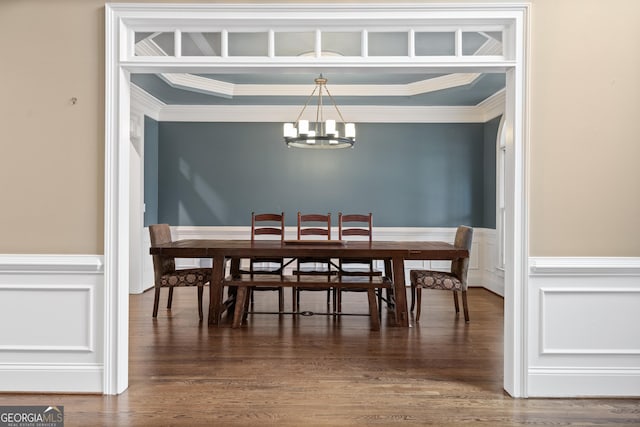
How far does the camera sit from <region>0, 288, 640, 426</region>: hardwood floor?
98.9 inches

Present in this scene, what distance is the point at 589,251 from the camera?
280 centimetres

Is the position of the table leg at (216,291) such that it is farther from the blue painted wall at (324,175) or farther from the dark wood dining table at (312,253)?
the blue painted wall at (324,175)

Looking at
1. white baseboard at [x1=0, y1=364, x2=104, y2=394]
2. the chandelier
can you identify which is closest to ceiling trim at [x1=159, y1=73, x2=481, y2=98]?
the chandelier

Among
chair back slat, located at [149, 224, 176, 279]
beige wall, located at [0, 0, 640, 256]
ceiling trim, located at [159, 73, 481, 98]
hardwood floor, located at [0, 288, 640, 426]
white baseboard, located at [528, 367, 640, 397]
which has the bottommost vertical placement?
hardwood floor, located at [0, 288, 640, 426]

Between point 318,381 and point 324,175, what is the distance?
4291 mm

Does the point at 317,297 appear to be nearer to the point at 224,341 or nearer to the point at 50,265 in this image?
the point at 224,341

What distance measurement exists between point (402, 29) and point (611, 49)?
3.96 ft

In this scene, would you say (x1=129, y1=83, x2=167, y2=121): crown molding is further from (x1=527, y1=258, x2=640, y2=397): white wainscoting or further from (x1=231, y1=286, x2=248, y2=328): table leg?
(x1=527, y1=258, x2=640, y2=397): white wainscoting

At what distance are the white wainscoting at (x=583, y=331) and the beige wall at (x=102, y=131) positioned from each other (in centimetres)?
15

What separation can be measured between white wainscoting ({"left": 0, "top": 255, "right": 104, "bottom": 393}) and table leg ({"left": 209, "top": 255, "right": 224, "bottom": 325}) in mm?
1795

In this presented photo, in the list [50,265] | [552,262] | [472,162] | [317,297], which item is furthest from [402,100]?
[50,265]

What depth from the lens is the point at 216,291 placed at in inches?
181

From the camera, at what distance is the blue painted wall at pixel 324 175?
6957 millimetres

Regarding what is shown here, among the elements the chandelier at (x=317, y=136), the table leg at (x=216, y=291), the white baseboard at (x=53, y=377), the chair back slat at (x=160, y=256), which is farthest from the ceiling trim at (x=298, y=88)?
the white baseboard at (x=53, y=377)
